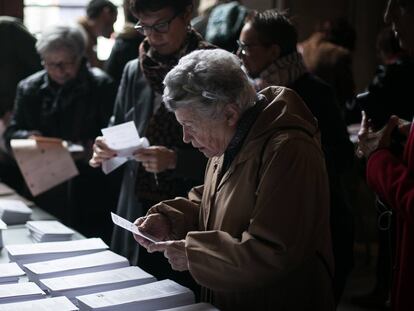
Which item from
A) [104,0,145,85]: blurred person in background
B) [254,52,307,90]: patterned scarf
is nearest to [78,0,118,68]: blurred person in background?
[104,0,145,85]: blurred person in background

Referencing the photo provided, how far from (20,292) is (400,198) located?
1154 millimetres

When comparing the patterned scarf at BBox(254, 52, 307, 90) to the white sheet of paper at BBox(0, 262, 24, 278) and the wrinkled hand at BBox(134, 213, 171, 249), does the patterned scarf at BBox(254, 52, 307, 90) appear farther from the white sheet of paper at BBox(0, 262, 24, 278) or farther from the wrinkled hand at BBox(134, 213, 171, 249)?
the white sheet of paper at BBox(0, 262, 24, 278)

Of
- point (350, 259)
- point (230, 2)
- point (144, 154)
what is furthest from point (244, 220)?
point (230, 2)

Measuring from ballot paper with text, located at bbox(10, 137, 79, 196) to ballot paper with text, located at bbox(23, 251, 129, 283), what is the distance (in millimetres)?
1160

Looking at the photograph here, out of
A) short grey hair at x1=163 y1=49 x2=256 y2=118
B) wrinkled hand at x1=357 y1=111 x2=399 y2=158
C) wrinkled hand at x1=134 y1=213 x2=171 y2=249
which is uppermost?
short grey hair at x1=163 y1=49 x2=256 y2=118

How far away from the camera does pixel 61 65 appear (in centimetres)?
380

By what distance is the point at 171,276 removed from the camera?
287 centimetres

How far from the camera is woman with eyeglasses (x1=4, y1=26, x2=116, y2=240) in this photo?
12.5 ft

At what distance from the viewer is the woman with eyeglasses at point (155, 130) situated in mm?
2828

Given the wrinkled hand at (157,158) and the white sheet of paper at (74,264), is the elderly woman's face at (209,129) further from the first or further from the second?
the wrinkled hand at (157,158)

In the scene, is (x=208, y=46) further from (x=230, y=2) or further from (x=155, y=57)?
(x=230, y=2)

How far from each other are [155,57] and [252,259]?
4.48ft

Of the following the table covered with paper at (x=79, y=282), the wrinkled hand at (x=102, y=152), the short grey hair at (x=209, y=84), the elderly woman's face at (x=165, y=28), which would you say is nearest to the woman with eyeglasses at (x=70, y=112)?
the wrinkled hand at (x=102, y=152)

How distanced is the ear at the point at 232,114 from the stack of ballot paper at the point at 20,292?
75 centimetres
